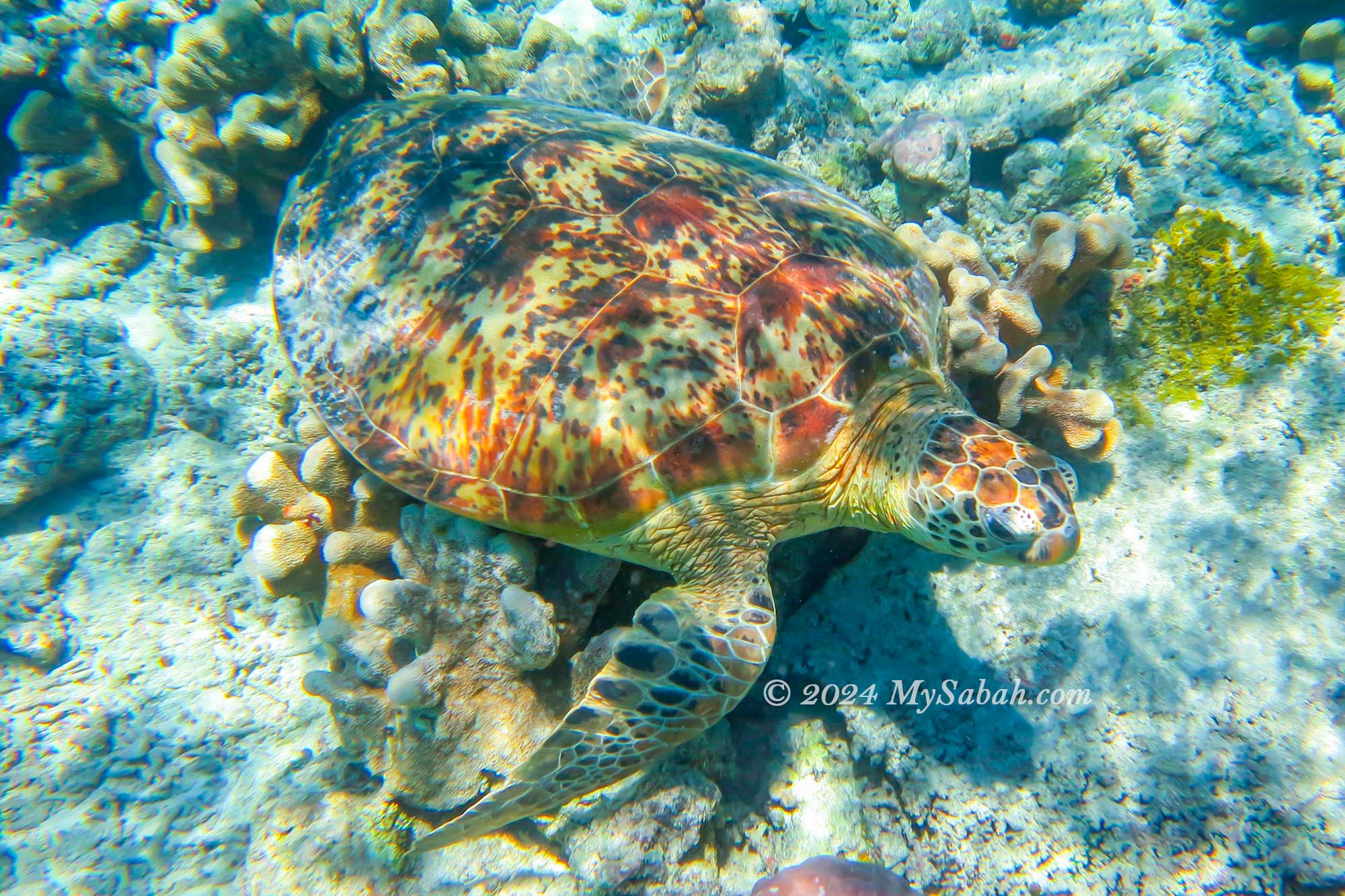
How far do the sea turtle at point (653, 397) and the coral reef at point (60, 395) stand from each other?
188 cm

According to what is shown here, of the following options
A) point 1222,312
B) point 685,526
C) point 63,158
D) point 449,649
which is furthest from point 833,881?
point 63,158

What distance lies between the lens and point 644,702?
1.95 metres

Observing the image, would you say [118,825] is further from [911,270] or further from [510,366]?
[911,270]

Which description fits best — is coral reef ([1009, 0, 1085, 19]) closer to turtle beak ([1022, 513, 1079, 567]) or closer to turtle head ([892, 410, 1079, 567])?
turtle head ([892, 410, 1079, 567])

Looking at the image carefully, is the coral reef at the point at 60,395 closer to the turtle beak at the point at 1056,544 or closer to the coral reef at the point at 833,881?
the coral reef at the point at 833,881

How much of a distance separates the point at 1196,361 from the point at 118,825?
5.89m

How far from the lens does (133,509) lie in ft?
11.2

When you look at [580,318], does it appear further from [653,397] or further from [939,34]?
[939,34]

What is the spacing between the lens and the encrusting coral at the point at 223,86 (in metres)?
3.62

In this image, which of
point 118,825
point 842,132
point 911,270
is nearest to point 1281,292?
point 911,270
